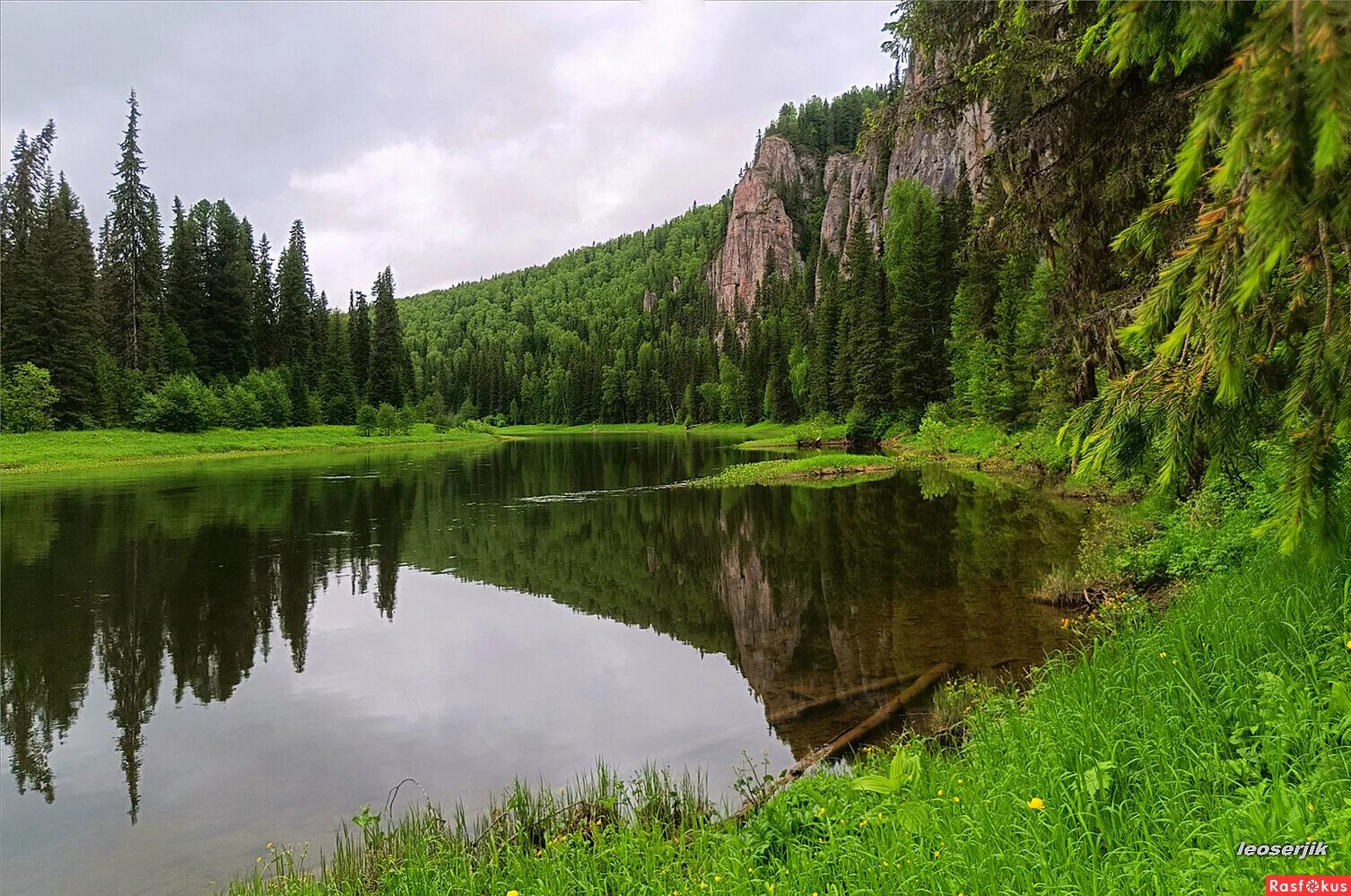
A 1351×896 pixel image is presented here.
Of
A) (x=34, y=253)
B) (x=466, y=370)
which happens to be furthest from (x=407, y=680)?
(x=466, y=370)

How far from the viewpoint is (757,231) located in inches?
6432

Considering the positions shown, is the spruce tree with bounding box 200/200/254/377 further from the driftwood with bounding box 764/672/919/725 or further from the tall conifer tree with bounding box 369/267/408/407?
the driftwood with bounding box 764/672/919/725

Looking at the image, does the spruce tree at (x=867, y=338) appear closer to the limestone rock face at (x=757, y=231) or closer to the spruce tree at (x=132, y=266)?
the spruce tree at (x=132, y=266)

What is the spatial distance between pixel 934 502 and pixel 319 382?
72.2m

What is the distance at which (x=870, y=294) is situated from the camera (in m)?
57.2

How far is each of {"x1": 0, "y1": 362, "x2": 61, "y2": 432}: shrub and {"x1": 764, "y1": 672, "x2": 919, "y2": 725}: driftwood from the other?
5761 cm

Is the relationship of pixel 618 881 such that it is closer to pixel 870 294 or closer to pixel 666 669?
pixel 666 669

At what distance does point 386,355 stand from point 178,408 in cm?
3206

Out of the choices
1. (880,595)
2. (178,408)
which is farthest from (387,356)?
(880,595)

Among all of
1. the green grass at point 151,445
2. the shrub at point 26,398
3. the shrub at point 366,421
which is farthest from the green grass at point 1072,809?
the shrub at point 366,421

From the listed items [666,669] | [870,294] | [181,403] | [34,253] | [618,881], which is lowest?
[666,669]

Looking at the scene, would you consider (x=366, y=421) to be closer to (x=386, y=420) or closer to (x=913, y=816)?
(x=386, y=420)

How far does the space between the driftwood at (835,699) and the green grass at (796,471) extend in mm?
24055

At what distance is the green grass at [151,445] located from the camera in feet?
141
